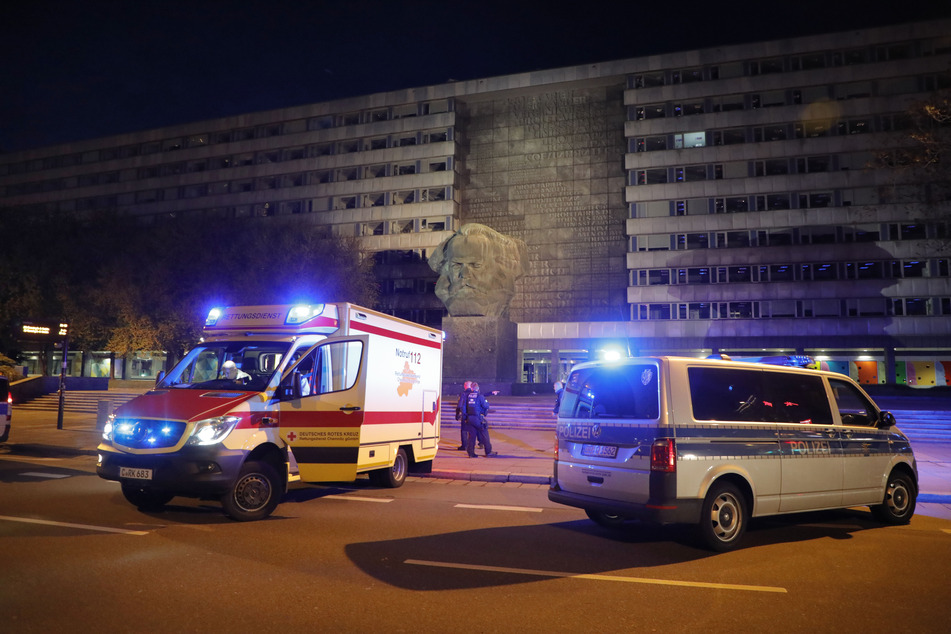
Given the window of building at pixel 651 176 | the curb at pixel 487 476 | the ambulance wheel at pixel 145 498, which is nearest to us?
the ambulance wheel at pixel 145 498

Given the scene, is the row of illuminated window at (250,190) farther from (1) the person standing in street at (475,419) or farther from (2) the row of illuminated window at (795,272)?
(1) the person standing in street at (475,419)

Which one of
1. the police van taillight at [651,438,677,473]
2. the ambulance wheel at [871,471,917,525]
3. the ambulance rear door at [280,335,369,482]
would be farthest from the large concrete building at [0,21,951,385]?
the police van taillight at [651,438,677,473]

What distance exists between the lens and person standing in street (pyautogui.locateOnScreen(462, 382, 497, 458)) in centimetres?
1416

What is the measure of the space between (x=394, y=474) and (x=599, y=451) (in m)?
4.66

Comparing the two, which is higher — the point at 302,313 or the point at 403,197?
the point at 403,197

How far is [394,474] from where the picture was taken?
10289 millimetres

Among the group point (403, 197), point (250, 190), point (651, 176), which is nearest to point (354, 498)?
point (651, 176)

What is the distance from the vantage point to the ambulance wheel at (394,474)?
10163 mm

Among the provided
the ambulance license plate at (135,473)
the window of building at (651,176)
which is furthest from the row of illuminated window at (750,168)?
the ambulance license plate at (135,473)

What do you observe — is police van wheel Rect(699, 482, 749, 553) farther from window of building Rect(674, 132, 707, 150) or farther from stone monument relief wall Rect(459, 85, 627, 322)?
window of building Rect(674, 132, 707, 150)

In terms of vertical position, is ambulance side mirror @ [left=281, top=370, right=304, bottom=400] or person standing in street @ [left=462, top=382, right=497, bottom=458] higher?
ambulance side mirror @ [left=281, top=370, right=304, bottom=400]

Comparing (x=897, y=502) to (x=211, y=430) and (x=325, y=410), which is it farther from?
(x=211, y=430)

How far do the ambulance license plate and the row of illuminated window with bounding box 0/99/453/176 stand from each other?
56.6m

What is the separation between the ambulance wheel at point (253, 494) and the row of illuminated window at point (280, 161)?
53732 mm
